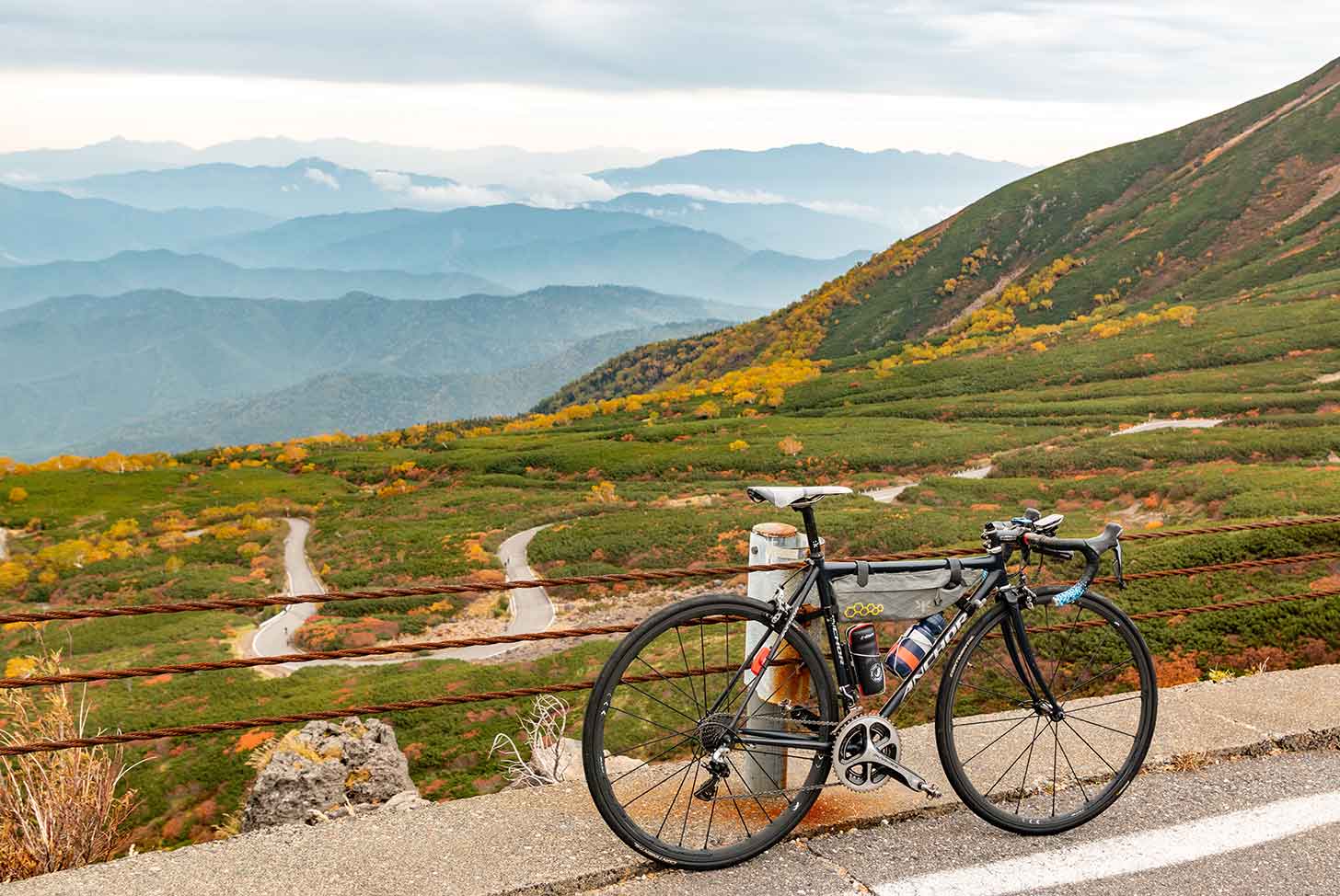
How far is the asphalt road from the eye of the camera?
482cm

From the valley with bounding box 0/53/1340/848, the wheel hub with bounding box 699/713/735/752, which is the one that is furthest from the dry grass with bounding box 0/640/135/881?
the valley with bounding box 0/53/1340/848

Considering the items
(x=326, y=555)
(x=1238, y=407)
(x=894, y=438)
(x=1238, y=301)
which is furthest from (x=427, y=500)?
(x=1238, y=301)

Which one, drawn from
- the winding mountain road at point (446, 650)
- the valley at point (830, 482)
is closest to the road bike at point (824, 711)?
the valley at point (830, 482)

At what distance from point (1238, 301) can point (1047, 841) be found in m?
114

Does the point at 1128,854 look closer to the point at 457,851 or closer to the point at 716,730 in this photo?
the point at 716,730

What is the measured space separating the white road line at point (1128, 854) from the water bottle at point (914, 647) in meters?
1.09

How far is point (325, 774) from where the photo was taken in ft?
55.2

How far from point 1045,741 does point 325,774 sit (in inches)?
567

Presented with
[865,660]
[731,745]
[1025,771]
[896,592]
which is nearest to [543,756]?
[731,745]

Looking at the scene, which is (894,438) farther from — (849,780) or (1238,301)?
(849,780)

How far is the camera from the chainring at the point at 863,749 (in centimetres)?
514

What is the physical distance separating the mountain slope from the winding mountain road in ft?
264

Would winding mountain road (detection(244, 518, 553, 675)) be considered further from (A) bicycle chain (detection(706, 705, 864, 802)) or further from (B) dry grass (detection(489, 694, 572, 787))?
(A) bicycle chain (detection(706, 705, 864, 802))

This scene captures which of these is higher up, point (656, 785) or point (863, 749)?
point (863, 749)
